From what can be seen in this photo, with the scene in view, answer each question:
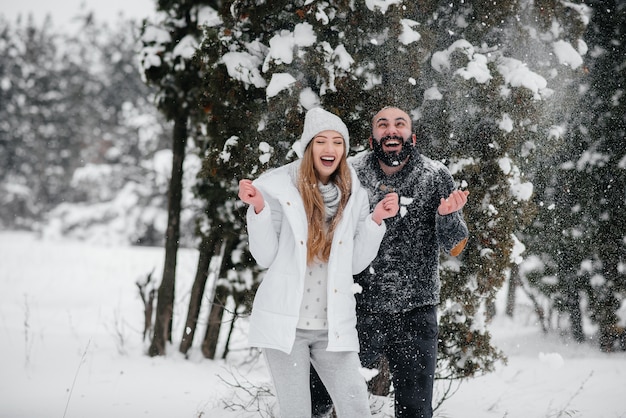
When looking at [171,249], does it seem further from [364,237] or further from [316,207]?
[364,237]

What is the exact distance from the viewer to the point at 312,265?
2.66 meters

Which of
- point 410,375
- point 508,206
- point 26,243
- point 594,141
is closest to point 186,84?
point 508,206

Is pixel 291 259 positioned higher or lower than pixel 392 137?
lower

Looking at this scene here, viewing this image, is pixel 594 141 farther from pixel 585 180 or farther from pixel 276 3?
pixel 276 3

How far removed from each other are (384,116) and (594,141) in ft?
14.4

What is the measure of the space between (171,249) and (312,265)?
396 cm

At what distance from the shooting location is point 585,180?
6492mm

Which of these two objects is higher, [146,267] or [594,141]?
[594,141]

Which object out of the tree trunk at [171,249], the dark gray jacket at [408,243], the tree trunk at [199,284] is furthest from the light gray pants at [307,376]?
the tree trunk at [171,249]

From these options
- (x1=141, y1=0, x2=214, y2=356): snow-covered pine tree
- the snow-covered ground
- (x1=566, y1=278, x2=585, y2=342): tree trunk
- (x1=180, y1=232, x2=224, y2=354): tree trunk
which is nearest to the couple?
the snow-covered ground

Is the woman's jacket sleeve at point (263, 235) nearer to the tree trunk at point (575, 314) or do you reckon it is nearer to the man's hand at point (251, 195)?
the man's hand at point (251, 195)

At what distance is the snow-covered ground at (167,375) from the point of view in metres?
4.52

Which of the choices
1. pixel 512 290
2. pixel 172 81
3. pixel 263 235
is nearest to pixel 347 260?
pixel 263 235

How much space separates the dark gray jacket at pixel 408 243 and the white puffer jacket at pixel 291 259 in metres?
0.32
